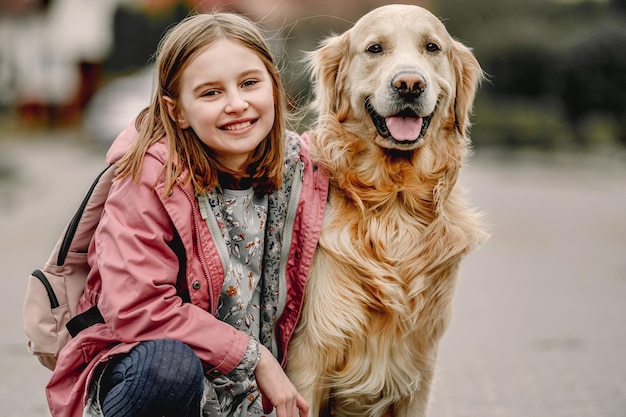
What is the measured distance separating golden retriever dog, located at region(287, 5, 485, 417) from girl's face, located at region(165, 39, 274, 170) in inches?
17.2

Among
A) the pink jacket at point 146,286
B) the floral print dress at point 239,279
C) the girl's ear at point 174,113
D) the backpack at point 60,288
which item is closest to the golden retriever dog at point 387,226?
the floral print dress at point 239,279

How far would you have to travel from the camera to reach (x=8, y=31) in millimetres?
35719

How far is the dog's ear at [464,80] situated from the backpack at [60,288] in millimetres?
1451

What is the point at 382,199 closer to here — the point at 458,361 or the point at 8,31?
the point at 458,361

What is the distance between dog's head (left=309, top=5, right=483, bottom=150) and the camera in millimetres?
3178

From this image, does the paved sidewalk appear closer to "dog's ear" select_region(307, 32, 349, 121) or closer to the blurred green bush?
"dog's ear" select_region(307, 32, 349, 121)

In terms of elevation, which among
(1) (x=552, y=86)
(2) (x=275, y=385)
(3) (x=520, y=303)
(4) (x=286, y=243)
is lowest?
(3) (x=520, y=303)

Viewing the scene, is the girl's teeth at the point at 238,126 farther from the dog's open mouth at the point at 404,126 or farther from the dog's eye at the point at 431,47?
the dog's eye at the point at 431,47

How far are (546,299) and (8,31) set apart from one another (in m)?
33.6

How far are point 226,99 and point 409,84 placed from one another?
0.72m

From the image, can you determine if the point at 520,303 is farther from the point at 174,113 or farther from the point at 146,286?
the point at 146,286

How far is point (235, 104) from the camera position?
2.81 m

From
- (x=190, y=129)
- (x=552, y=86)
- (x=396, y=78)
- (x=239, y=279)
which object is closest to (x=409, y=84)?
(x=396, y=78)

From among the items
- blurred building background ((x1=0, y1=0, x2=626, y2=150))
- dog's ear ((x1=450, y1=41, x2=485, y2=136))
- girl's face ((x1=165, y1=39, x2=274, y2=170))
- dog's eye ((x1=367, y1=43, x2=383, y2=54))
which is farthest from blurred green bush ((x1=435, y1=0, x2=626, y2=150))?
girl's face ((x1=165, y1=39, x2=274, y2=170))
